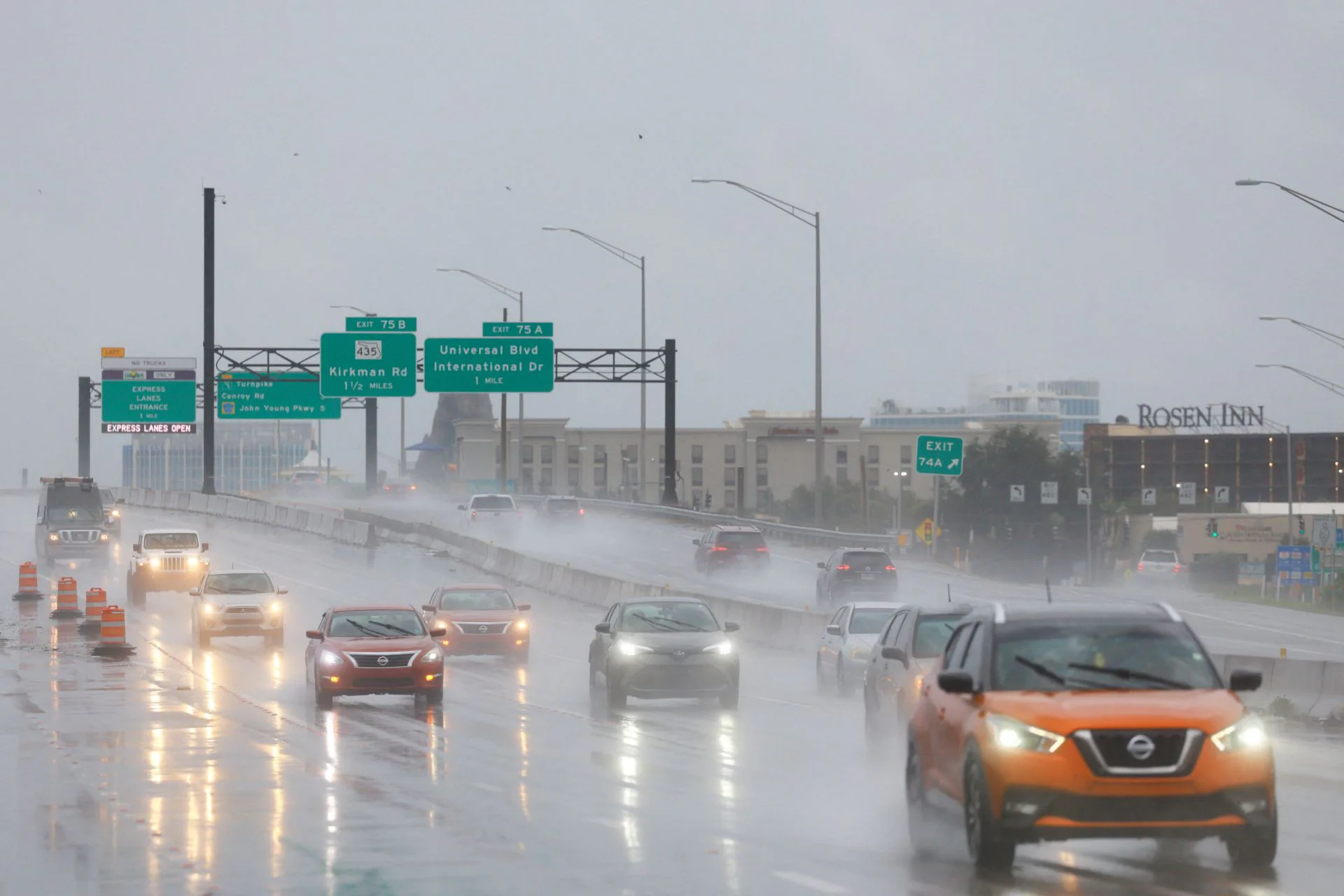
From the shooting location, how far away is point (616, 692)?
2492 centimetres

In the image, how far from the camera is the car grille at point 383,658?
25094 mm

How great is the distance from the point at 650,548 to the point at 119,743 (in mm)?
50505

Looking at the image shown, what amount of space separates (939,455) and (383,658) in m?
28.2

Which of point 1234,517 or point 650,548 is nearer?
point 650,548

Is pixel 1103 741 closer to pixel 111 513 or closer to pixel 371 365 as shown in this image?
pixel 111 513

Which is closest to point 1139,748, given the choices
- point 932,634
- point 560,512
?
point 932,634

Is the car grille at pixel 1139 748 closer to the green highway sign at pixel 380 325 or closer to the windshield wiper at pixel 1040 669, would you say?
the windshield wiper at pixel 1040 669

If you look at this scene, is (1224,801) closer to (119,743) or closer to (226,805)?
(226,805)

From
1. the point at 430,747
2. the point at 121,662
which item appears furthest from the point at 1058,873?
the point at 121,662

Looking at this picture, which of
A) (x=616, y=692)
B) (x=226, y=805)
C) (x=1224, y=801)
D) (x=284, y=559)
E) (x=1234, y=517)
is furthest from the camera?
(x=1234, y=517)

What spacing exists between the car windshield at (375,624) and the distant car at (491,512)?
1863 inches

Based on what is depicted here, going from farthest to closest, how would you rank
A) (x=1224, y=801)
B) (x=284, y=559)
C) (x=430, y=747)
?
(x=284, y=559)
(x=430, y=747)
(x=1224, y=801)

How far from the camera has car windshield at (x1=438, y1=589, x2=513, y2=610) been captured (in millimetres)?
34625

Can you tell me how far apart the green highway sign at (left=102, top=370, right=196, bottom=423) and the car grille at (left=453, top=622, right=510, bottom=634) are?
5178 cm
